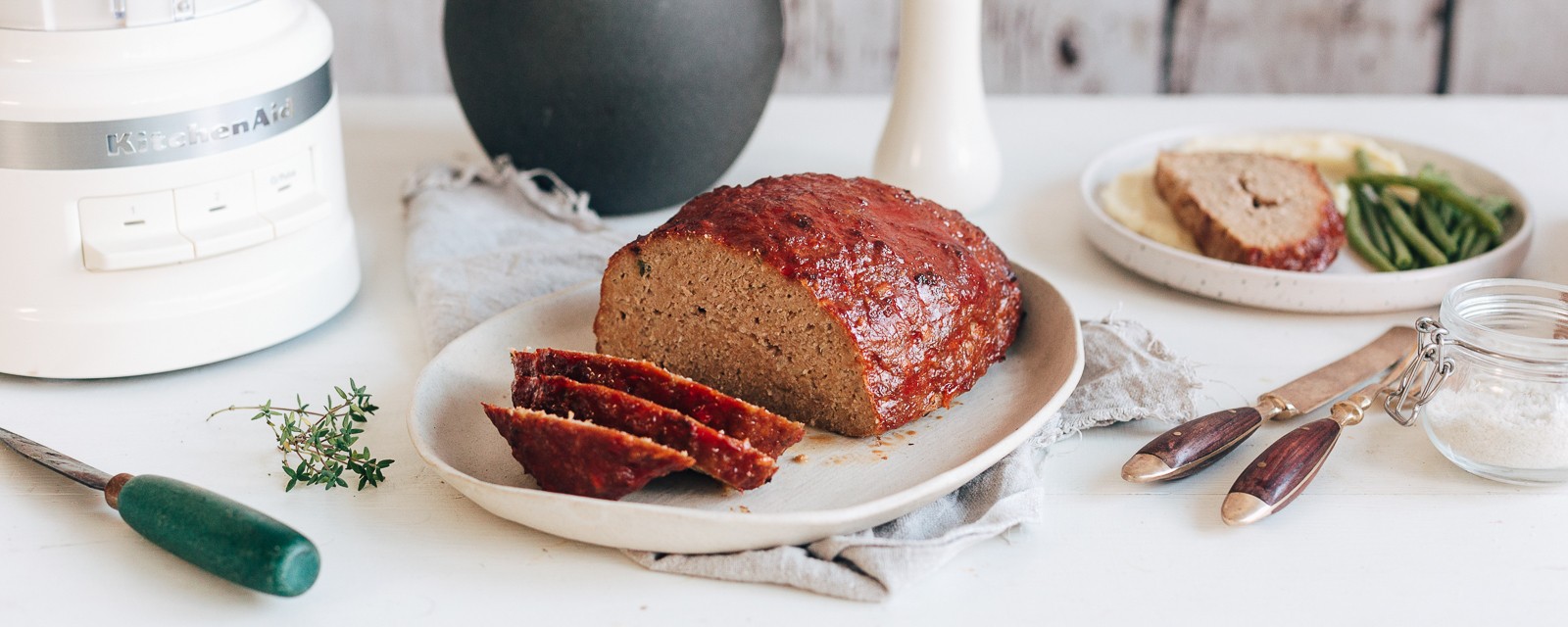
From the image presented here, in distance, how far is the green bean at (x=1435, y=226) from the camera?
2.21 m

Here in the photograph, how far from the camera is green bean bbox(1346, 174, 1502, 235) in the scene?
2.21 meters

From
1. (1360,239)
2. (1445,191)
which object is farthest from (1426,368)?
(1445,191)

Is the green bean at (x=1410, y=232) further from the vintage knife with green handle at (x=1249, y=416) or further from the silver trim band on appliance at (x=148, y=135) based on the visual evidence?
the silver trim band on appliance at (x=148, y=135)

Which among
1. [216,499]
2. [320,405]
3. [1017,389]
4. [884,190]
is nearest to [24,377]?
[320,405]

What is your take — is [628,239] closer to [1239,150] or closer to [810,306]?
[810,306]

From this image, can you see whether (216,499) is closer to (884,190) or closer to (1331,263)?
(884,190)

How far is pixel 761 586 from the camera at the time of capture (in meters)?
1.41

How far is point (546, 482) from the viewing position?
1.47m

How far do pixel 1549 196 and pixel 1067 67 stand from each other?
151 cm

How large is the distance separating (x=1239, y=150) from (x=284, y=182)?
1.79m

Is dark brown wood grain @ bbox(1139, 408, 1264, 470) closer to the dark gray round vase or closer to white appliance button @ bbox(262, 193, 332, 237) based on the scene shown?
the dark gray round vase

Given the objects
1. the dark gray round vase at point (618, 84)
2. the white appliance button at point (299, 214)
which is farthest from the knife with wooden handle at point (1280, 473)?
the white appliance button at point (299, 214)

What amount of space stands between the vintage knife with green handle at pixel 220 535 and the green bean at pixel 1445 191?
1.95 meters

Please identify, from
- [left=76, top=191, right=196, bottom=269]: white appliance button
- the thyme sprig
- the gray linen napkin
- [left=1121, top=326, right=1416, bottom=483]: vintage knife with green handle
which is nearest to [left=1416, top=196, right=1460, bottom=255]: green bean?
[left=1121, top=326, right=1416, bottom=483]: vintage knife with green handle
